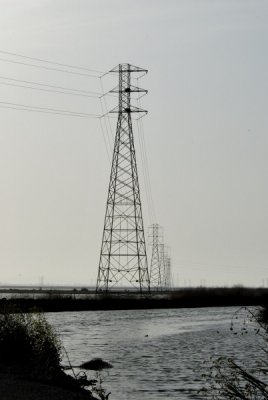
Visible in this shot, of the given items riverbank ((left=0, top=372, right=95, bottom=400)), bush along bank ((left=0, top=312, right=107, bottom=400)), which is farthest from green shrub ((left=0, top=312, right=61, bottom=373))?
riverbank ((left=0, top=372, right=95, bottom=400))

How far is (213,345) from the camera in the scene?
157 ft

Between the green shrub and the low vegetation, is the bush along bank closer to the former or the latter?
the green shrub

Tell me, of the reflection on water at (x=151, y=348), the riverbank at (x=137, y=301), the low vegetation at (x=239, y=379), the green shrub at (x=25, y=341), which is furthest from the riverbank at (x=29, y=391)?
the riverbank at (x=137, y=301)

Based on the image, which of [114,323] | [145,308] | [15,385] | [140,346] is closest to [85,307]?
[145,308]

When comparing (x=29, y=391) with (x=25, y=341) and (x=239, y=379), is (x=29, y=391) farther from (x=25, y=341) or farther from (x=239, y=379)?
(x=25, y=341)

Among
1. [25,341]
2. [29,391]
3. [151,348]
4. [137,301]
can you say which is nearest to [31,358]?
[25,341]

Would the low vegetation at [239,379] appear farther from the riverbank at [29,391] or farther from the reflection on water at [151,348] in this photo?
the reflection on water at [151,348]

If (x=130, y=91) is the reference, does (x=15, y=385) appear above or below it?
below

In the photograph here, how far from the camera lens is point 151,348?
150 ft

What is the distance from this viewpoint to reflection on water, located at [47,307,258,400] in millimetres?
28859

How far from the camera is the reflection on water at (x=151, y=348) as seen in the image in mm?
28859

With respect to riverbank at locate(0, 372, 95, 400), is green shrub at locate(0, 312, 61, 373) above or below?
above

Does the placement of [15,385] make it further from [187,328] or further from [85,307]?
[85,307]

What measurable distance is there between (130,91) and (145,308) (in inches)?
1173
